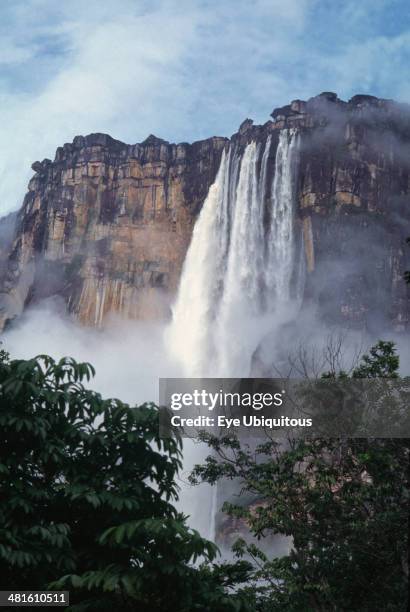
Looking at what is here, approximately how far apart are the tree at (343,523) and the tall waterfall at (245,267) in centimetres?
3336

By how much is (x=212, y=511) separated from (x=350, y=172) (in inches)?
931

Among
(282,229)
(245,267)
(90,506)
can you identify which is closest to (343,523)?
(90,506)

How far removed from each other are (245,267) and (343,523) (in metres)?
Answer: 37.9

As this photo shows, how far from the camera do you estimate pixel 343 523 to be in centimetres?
1173

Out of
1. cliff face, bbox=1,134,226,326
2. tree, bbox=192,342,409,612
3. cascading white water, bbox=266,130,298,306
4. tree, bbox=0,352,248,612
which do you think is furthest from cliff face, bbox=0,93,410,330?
tree, bbox=0,352,248,612

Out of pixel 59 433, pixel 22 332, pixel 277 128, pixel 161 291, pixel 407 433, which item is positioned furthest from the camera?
pixel 22 332

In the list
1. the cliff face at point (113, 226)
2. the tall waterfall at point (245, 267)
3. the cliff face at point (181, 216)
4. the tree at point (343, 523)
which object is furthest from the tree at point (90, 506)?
the cliff face at point (113, 226)

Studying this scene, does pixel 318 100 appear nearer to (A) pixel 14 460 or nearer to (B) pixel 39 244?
(B) pixel 39 244

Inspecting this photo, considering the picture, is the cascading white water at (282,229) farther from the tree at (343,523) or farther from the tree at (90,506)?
the tree at (90,506)

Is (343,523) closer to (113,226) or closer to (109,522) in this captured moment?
(109,522)

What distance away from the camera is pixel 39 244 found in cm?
6019

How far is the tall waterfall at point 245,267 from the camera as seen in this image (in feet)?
158

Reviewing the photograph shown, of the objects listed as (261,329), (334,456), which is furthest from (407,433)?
(261,329)

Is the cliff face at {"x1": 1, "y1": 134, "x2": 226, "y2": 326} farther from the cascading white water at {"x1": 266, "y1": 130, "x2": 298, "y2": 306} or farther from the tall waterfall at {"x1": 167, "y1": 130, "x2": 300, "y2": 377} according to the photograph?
the cascading white water at {"x1": 266, "y1": 130, "x2": 298, "y2": 306}
